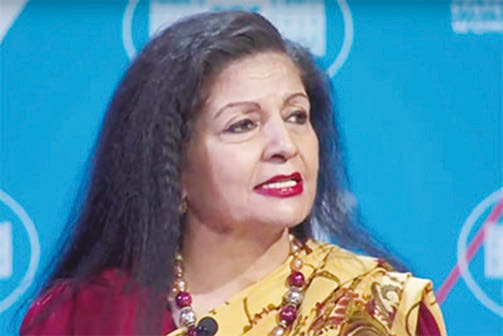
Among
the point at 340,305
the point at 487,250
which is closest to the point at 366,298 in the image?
the point at 340,305

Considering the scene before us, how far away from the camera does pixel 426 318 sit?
1.45 meters

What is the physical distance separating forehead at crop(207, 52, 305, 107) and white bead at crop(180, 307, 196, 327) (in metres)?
0.25

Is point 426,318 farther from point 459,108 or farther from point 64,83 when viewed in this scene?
point 64,83

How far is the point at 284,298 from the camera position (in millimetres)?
1461

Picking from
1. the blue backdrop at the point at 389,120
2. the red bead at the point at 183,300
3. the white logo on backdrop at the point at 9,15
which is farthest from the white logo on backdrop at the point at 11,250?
the red bead at the point at 183,300

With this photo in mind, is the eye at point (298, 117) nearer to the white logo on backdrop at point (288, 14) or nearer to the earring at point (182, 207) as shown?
the earring at point (182, 207)

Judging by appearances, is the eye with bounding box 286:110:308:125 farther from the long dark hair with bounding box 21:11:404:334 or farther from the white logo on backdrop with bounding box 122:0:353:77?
the white logo on backdrop with bounding box 122:0:353:77

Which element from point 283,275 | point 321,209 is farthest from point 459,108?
point 283,275

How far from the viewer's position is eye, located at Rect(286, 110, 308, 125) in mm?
1448

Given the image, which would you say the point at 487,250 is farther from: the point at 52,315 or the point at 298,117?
the point at 52,315

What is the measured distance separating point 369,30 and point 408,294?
0.57 m

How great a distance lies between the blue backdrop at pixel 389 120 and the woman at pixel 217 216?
0.37 m

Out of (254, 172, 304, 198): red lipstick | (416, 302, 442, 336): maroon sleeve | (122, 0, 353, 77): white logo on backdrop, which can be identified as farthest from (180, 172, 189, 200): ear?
(122, 0, 353, 77): white logo on backdrop

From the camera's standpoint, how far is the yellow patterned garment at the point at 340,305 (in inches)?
56.1
